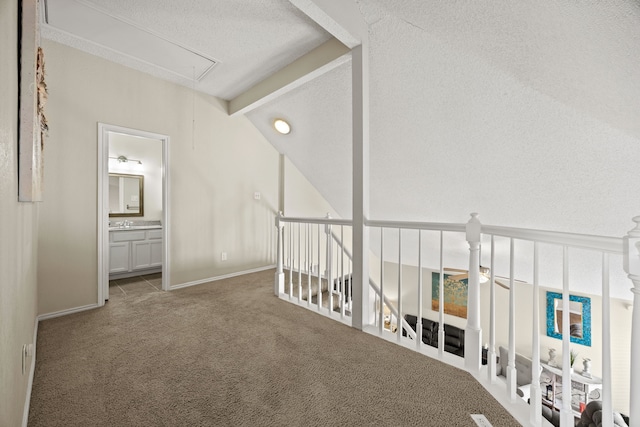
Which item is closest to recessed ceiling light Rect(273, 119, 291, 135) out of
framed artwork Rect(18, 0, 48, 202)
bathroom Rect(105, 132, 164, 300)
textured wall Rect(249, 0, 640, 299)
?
textured wall Rect(249, 0, 640, 299)

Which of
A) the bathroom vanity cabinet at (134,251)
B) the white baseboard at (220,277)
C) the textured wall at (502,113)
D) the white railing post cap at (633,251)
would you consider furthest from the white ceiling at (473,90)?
the bathroom vanity cabinet at (134,251)

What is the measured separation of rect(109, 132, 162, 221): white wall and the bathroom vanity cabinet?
701mm

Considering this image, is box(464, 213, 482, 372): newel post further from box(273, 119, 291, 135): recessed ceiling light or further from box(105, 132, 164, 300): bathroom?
box(105, 132, 164, 300): bathroom

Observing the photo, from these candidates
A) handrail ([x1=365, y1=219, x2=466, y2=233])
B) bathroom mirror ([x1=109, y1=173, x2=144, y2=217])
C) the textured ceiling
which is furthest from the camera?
bathroom mirror ([x1=109, y1=173, x2=144, y2=217])

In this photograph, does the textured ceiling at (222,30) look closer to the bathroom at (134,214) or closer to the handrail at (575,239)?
the bathroom at (134,214)

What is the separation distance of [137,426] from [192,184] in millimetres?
2809

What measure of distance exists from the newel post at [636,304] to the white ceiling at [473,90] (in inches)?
41.3

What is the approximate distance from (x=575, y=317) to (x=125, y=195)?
325 inches

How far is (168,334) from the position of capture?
86.9 inches

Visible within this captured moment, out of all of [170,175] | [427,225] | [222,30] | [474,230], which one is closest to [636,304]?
[474,230]

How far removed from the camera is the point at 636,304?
2.92 feet

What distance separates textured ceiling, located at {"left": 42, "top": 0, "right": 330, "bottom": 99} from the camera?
85.1 inches

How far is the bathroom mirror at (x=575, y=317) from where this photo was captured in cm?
487

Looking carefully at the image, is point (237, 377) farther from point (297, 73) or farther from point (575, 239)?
point (297, 73)
